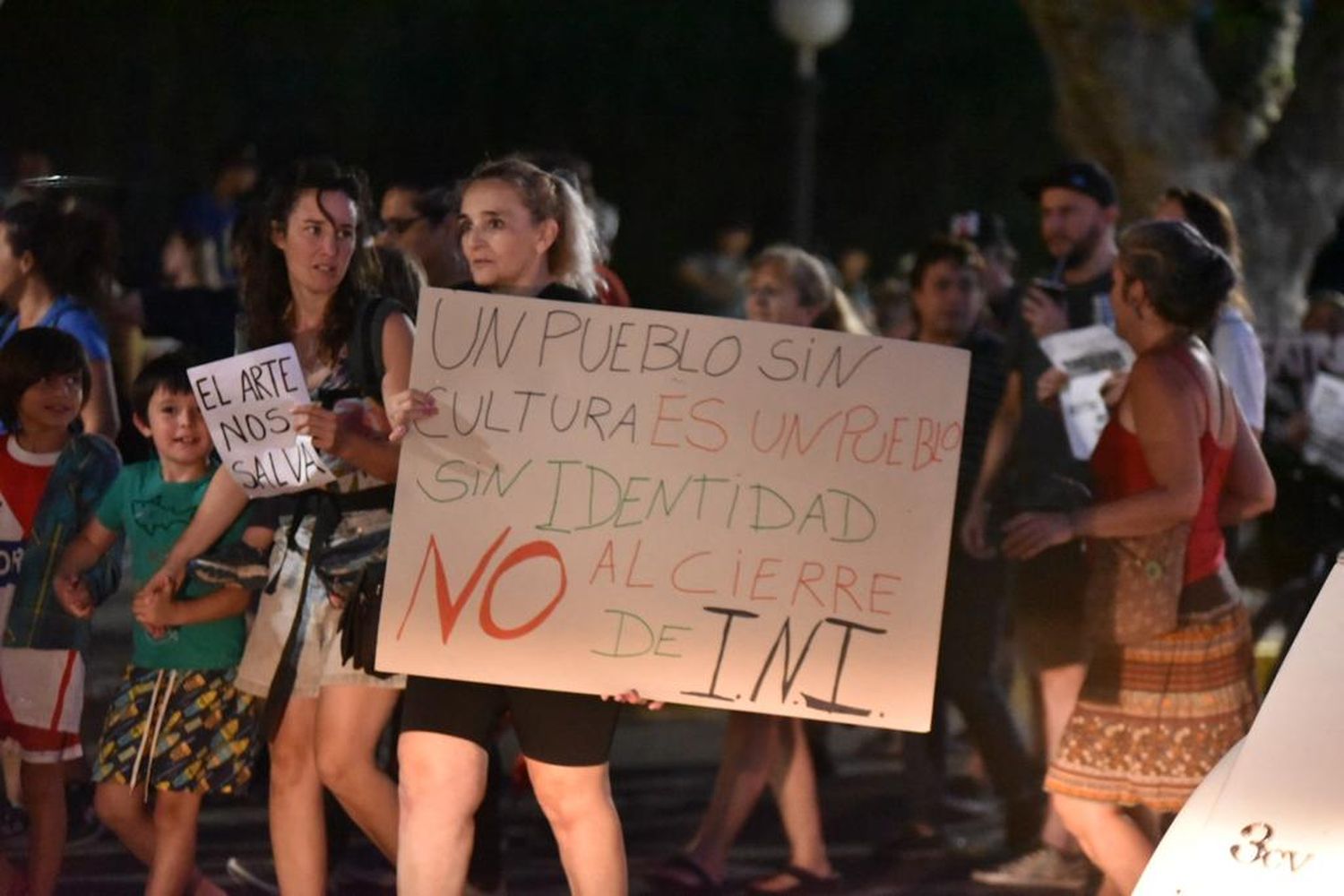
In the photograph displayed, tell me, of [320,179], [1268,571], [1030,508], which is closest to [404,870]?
[320,179]

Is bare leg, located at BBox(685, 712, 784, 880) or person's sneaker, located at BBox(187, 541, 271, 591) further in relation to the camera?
bare leg, located at BBox(685, 712, 784, 880)

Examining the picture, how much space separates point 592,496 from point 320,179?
3.56 feet

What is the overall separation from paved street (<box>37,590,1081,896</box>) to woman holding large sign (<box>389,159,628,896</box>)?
163 cm

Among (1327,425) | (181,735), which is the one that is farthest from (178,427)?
(1327,425)

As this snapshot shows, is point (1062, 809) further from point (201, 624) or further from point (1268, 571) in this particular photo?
point (1268, 571)

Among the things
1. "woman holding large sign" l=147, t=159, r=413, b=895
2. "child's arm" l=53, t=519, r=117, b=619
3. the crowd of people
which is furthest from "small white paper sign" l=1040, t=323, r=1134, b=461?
"child's arm" l=53, t=519, r=117, b=619

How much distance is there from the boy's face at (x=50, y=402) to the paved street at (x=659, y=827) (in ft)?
4.69

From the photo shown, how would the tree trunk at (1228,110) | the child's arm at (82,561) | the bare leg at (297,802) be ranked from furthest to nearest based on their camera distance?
the tree trunk at (1228,110) < the child's arm at (82,561) < the bare leg at (297,802)

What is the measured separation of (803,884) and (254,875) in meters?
1.64

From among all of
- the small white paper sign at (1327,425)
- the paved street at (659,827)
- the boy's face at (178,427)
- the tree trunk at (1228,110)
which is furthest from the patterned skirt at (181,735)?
the tree trunk at (1228,110)

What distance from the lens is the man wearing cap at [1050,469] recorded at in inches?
275

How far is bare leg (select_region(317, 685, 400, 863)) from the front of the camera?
544 cm

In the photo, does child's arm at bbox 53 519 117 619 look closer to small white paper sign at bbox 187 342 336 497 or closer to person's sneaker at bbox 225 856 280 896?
small white paper sign at bbox 187 342 336 497

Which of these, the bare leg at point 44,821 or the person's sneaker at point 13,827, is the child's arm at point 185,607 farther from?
the person's sneaker at point 13,827
